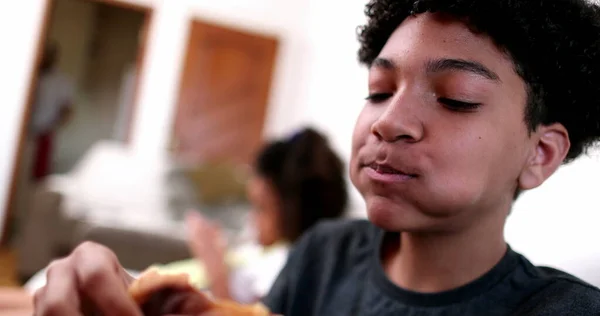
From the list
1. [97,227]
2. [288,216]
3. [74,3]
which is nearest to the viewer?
[288,216]

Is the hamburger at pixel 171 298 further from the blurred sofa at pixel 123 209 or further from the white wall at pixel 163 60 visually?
the white wall at pixel 163 60

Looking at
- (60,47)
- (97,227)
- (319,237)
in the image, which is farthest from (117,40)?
(319,237)

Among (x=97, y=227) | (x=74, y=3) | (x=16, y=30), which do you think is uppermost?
(x=74, y=3)

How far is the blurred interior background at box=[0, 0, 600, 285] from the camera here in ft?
8.95

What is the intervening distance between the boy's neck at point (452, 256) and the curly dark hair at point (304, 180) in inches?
32.6

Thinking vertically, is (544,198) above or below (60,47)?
below

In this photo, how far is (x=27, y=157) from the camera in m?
4.10

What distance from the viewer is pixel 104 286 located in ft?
1.24

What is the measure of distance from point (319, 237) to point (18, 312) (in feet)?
1.29

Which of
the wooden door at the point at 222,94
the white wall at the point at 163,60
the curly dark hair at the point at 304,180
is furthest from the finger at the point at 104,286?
the wooden door at the point at 222,94

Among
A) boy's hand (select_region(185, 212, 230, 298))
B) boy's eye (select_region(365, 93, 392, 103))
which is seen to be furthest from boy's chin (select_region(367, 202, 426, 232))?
boy's hand (select_region(185, 212, 230, 298))

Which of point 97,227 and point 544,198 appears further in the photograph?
point 97,227

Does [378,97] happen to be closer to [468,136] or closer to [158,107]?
[468,136]

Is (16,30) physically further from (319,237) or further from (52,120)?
(319,237)
